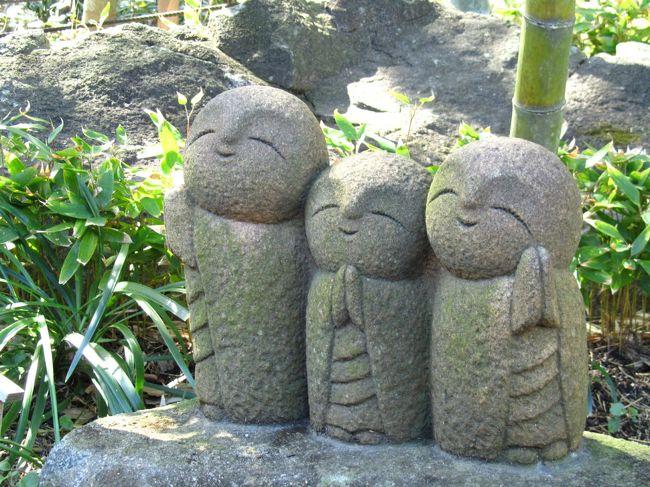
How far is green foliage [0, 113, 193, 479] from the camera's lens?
3.31 m

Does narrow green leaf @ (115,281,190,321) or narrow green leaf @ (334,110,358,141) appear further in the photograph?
narrow green leaf @ (334,110,358,141)

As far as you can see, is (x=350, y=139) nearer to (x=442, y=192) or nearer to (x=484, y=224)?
(x=442, y=192)

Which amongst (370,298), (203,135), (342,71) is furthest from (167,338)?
(342,71)

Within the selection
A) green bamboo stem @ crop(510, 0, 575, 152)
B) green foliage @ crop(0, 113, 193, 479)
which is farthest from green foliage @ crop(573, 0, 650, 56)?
green foliage @ crop(0, 113, 193, 479)

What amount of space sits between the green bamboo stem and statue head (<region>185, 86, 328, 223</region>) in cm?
78

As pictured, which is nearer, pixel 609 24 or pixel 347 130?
pixel 347 130

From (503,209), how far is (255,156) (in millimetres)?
708

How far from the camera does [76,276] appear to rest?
11.6ft

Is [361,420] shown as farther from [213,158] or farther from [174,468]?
[213,158]

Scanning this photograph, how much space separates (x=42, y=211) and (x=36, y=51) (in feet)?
4.95

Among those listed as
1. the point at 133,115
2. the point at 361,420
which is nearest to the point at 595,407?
the point at 361,420

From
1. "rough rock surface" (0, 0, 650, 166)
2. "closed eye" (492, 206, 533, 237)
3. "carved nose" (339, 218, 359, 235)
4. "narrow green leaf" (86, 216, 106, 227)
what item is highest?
"rough rock surface" (0, 0, 650, 166)

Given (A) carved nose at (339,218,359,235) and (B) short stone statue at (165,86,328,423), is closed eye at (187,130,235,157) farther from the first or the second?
(A) carved nose at (339,218,359,235)

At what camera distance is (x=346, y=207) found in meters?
2.43
